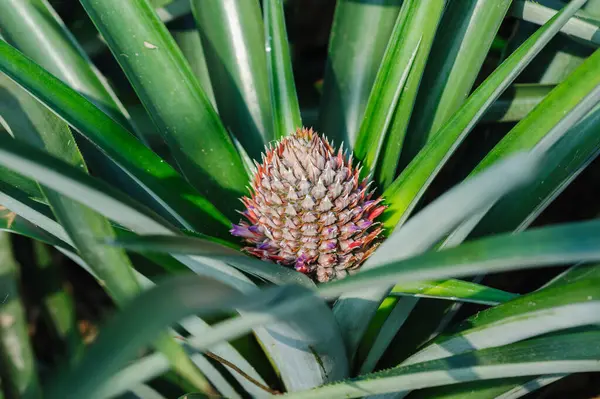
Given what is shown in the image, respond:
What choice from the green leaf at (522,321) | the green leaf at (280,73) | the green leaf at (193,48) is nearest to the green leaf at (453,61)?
the green leaf at (280,73)

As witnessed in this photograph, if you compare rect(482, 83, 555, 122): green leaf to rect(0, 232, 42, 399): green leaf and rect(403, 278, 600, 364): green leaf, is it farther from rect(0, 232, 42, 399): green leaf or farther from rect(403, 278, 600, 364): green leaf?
rect(0, 232, 42, 399): green leaf

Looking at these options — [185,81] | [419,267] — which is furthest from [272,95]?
[419,267]

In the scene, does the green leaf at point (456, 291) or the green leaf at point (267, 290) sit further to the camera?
the green leaf at point (456, 291)

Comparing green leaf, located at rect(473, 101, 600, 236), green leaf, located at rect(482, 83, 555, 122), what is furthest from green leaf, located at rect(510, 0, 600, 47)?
green leaf, located at rect(473, 101, 600, 236)

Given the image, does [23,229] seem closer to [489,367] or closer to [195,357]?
[195,357]

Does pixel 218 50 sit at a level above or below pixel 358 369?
above

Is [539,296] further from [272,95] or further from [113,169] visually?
[113,169]

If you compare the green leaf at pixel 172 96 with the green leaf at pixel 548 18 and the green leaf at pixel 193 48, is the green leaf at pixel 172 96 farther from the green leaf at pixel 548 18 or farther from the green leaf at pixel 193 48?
the green leaf at pixel 548 18
